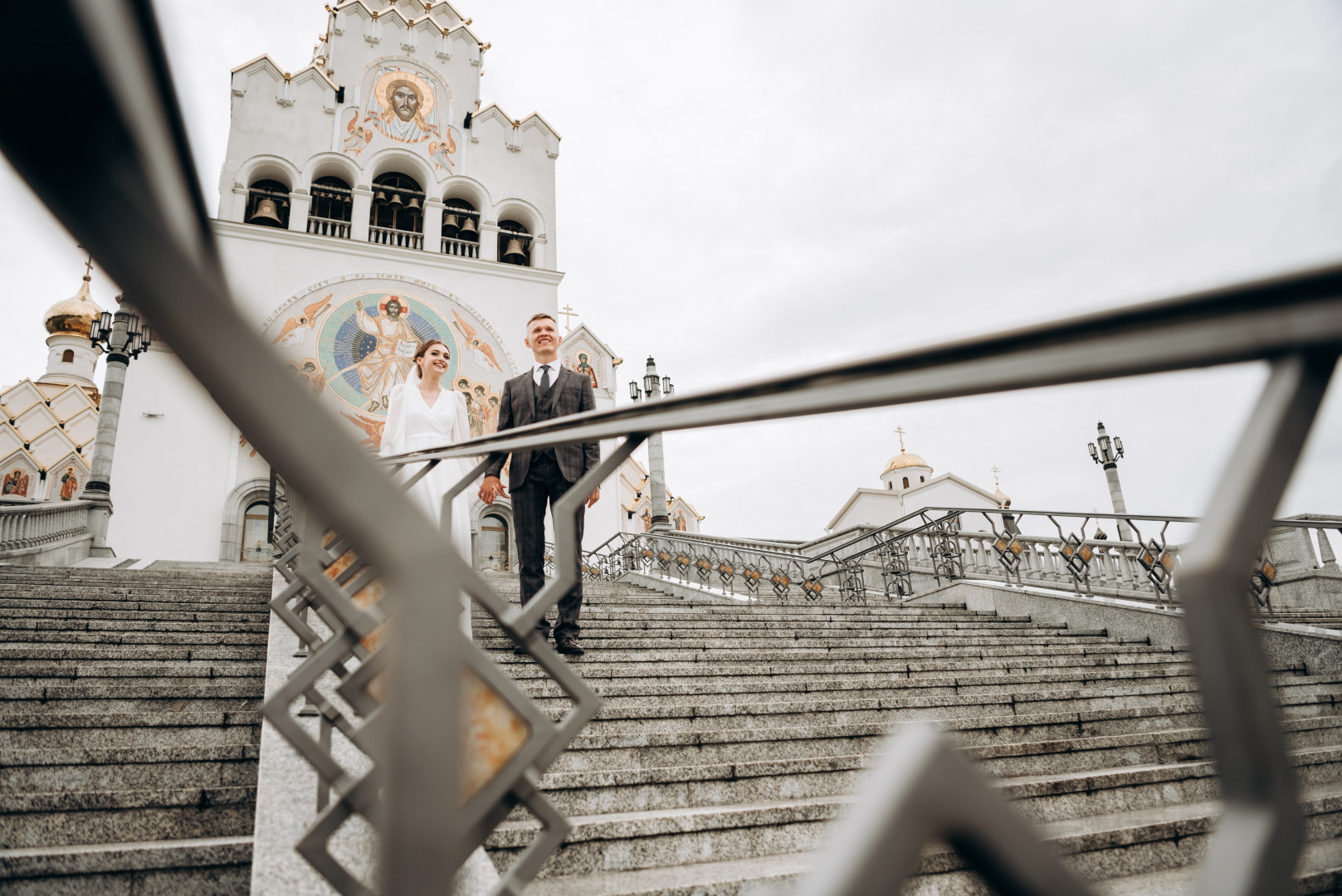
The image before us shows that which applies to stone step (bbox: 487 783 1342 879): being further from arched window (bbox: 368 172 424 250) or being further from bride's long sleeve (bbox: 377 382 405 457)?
arched window (bbox: 368 172 424 250)

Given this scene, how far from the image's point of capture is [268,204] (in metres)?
16.0

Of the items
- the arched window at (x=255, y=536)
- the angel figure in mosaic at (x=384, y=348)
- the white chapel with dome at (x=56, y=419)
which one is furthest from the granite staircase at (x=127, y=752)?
the white chapel with dome at (x=56, y=419)

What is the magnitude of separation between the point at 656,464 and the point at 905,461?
97.8ft

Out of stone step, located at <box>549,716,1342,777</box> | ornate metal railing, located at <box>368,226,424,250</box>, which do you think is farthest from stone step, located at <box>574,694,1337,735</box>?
ornate metal railing, located at <box>368,226,424,250</box>

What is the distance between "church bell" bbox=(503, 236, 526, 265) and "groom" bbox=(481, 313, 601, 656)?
15225mm

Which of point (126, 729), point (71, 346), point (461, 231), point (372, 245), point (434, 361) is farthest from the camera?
point (71, 346)

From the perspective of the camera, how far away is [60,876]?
1886 millimetres

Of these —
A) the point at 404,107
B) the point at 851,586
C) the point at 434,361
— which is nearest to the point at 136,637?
the point at 434,361

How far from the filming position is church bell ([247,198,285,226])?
15.9 metres

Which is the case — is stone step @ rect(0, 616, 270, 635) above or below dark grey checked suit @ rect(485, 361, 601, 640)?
below

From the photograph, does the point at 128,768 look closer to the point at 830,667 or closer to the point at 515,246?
the point at 830,667

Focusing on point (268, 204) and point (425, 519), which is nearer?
point (425, 519)

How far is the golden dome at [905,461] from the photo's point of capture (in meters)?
42.1

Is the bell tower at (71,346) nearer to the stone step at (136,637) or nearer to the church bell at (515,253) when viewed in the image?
the church bell at (515,253)
